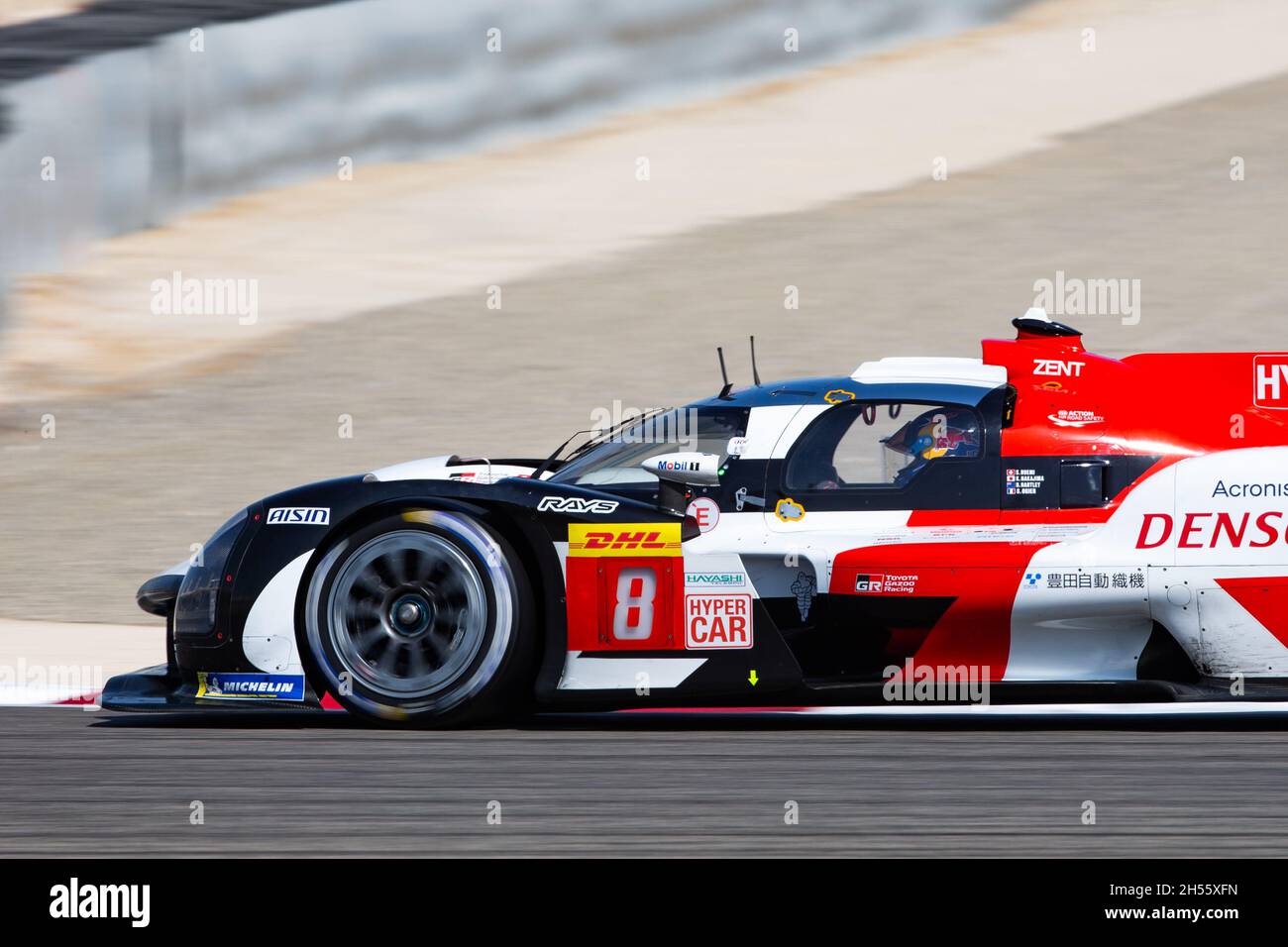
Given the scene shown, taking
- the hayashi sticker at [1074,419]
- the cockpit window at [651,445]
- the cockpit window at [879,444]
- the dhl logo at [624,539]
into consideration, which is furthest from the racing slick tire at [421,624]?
the hayashi sticker at [1074,419]

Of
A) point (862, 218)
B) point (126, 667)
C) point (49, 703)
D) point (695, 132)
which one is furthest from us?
point (695, 132)

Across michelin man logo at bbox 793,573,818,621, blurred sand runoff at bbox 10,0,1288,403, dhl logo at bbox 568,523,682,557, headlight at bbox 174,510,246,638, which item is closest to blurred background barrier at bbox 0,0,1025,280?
blurred sand runoff at bbox 10,0,1288,403

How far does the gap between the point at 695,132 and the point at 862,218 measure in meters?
2.48

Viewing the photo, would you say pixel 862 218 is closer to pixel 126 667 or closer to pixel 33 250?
pixel 33 250

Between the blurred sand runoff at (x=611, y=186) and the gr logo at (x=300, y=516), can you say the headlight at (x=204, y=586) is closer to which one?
the gr logo at (x=300, y=516)

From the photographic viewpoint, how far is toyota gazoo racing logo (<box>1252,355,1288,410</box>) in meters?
6.66

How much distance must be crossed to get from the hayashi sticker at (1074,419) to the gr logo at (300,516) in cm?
256

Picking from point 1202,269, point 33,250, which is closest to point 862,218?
point 1202,269

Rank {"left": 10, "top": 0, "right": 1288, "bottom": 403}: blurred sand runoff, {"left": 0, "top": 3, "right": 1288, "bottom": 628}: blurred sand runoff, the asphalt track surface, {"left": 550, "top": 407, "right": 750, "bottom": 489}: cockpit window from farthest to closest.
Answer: {"left": 10, "top": 0, "right": 1288, "bottom": 403}: blurred sand runoff, {"left": 0, "top": 3, "right": 1288, "bottom": 628}: blurred sand runoff, {"left": 550, "top": 407, "right": 750, "bottom": 489}: cockpit window, the asphalt track surface

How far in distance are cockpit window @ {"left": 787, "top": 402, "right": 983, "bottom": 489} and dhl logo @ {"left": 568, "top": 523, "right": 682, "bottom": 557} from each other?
18.9 inches

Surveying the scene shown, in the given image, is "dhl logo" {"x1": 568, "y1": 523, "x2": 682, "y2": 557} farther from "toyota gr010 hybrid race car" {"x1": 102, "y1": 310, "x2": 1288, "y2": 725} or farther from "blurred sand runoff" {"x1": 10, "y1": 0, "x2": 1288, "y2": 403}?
"blurred sand runoff" {"x1": 10, "y1": 0, "x2": 1288, "y2": 403}

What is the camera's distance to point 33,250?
1557 cm

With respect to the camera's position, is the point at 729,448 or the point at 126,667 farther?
the point at 126,667

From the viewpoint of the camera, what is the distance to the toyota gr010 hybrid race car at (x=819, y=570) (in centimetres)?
644
